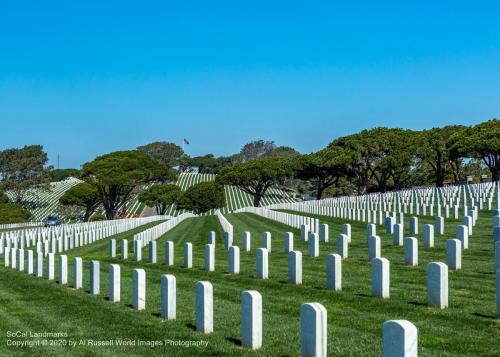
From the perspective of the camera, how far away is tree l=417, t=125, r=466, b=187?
247 ft

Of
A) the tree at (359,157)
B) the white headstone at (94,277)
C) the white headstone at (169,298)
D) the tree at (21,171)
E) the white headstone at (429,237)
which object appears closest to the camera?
the white headstone at (169,298)

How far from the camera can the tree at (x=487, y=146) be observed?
217 ft

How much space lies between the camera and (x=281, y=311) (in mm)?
11234

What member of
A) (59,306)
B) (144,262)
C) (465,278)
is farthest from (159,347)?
(144,262)

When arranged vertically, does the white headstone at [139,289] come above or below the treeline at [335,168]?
below

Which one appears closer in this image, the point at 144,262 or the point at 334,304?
the point at 334,304

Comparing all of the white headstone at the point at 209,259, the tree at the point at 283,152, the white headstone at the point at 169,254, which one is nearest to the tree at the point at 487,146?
the white headstone at the point at 169,254

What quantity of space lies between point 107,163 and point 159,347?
72672 mm

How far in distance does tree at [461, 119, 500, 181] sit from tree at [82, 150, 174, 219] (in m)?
35.8

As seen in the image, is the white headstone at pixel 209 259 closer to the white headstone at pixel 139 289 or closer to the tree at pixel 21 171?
the white headstone at pixel 139 289

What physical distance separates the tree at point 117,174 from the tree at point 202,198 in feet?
51.1

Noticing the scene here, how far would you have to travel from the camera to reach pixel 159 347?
30.2 feet

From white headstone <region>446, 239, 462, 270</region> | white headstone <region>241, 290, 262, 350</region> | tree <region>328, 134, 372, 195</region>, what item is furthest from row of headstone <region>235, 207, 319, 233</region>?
tree <region>328, 134, 372, 195</region>

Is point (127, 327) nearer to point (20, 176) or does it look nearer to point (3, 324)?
point (3, 324)
